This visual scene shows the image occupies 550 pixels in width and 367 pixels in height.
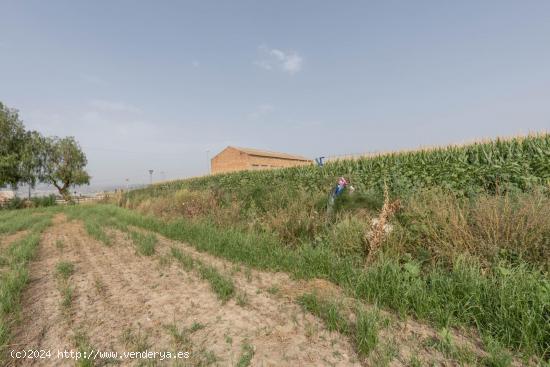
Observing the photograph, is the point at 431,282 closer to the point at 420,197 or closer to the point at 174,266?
the point at 420,197

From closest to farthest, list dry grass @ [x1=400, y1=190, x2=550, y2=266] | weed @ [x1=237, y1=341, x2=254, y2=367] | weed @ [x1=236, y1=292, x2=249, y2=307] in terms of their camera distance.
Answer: weed @ [x1=237, y1=341, x2=254, y2=367] < weed @ [x1=236, y1=292, x2=249, y2=307] < dry grass @ [x1=400, y1=190, x2=550, y2=266]

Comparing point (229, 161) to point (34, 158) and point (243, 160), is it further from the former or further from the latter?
point (34, 158)

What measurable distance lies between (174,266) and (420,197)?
15.3ft

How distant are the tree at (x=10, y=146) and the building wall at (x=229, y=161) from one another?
808 inches

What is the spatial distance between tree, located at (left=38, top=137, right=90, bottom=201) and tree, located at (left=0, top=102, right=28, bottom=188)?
154 inches

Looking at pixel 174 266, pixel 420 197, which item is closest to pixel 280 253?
pixel 174 266

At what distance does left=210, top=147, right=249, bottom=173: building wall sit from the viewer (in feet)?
104

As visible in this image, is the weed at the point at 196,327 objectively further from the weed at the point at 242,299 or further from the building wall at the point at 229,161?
the building wall at the point at 229,161

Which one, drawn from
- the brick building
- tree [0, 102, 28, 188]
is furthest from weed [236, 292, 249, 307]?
tree [0, 102, 28, 188]

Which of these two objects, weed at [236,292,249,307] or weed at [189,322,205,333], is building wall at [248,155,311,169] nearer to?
weed at [236,292,249,307]

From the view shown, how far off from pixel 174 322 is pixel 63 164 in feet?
134

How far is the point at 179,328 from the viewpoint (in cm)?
240

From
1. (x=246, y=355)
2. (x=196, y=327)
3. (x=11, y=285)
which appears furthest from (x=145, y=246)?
(x=246, y=355)

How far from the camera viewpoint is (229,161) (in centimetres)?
3391
